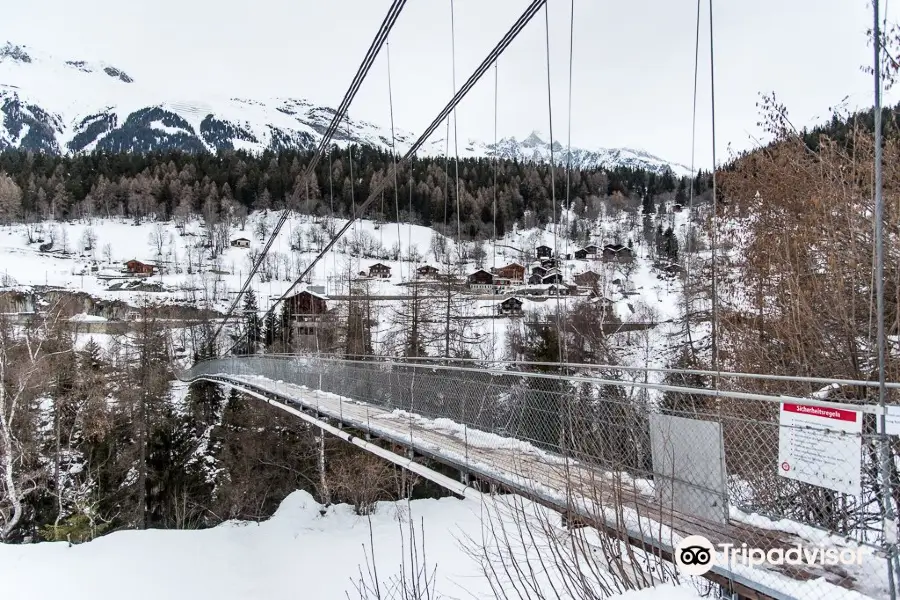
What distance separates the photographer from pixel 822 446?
2264 mm

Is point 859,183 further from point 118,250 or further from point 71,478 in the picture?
point 118,250

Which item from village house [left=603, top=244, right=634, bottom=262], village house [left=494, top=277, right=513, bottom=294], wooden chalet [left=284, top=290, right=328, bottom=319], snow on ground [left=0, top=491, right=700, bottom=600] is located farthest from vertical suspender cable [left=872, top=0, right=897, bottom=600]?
village house [left=603, top=244, right=634, bottom=262]

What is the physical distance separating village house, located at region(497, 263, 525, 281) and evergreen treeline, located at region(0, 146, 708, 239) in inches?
593

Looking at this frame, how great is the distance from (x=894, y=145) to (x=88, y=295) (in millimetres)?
46765

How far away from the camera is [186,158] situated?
71875 millimetres

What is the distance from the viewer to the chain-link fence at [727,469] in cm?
227

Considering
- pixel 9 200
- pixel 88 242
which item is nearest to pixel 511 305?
pixel 88 242

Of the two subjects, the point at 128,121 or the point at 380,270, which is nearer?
the point at 380,270

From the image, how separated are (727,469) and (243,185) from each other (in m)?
68.1

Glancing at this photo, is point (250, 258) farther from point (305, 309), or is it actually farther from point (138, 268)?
point (305, 309)

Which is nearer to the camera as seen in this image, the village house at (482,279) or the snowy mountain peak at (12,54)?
the village house at (482,279)

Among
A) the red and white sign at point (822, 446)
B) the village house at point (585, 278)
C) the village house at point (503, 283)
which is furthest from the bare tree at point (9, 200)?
the red and white sign at point (822, 446)

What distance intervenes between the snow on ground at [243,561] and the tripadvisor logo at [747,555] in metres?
5.55

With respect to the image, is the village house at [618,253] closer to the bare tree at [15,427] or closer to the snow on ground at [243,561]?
the snow on ground at [243,561]
